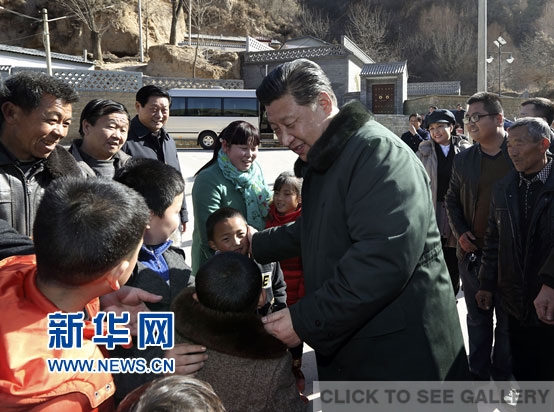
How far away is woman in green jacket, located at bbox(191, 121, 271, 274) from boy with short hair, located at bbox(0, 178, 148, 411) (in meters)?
1.66

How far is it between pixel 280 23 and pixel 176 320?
144ft

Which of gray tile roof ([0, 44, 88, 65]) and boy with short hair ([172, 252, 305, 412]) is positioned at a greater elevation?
gray tile roof ([0, 44, 88, 65])

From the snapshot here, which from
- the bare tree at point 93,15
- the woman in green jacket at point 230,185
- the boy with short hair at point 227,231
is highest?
the bare tree at point 93,15

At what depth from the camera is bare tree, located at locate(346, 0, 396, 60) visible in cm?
4100

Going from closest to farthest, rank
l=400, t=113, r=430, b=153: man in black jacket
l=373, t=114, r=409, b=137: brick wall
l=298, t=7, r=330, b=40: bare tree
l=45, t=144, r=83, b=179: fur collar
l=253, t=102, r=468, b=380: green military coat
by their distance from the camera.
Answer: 1. l=253, t=102, r=468, b=380: green military coat
2. l=45, t=144, r=83, b=179: fur collar
3. l=400, t=113, r=430, b=153: man in black jacket
4. l=373, t=114, r=409, b=137: brick wall
5. l=298, t=7, r=330, b=40: bare tree

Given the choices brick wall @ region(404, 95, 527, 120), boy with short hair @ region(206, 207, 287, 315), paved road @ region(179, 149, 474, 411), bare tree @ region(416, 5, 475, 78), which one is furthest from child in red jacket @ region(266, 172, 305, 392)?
bare tree @ region(416, 5, 475, 78)

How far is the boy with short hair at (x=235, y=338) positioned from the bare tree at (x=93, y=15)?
30.4m

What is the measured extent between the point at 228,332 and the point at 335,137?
832 mm

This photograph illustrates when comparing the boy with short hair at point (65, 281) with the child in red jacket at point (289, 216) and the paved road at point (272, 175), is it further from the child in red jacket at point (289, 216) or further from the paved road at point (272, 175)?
the child in red jacket at point (289, 216)

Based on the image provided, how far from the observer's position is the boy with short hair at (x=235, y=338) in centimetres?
169

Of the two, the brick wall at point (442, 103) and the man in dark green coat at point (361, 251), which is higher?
the brick wall at point (442, 103)

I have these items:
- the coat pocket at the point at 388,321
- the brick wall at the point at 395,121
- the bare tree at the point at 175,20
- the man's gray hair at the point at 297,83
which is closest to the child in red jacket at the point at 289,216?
the man's gray hair at the point at 297,83

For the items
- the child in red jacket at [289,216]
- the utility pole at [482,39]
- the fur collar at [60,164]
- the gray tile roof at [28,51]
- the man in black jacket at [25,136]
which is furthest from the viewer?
the gray tile roof at [28,51]

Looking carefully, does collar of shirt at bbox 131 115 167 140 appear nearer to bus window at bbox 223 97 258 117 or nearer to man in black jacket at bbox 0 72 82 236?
man in black jacket at bbox 0 72 82 236
